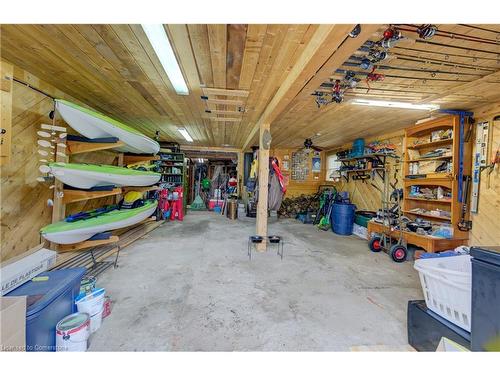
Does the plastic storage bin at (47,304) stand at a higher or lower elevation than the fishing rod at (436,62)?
lower

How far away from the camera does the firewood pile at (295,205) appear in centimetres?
709

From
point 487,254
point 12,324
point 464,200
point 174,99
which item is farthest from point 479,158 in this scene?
point 12,324

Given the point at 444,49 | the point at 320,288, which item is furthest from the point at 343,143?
the point at 320,288

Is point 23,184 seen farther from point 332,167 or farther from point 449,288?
point 332,167

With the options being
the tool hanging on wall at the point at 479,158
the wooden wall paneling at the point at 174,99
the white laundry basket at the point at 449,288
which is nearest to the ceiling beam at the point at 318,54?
the wooden wall paneling at the point at 174,99

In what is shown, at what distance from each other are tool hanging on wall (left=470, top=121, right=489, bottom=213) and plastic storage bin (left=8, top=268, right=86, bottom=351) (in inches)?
205

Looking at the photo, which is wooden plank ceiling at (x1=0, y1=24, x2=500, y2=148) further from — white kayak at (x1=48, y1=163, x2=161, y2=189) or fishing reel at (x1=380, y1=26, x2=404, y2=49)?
white kayak at (x1=48, y1=163, x2=161, y2=189)

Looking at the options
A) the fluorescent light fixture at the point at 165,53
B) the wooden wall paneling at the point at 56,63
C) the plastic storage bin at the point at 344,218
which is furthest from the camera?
the plastic storage bin at the point at 344,218

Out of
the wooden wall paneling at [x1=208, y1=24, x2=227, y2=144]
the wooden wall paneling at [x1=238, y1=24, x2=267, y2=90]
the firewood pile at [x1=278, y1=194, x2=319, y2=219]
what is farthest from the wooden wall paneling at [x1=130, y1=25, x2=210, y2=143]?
the firewood pile at [x1=278, y1=194, x2=319, y2=219]

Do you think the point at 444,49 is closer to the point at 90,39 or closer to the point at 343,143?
the point at 90,39

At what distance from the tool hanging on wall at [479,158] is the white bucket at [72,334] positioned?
5.08 metres

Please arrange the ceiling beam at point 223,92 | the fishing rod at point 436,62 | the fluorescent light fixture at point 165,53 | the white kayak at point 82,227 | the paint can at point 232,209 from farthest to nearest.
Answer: the paint can at point 232,209
the ceiling beam at point 223,92
the white kayak at point 82,227
the fishing rod at point 436,62
the fluorescent light fixture at point 165,53

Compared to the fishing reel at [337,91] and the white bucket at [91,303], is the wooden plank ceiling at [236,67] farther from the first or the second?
the white bucket at [91,303]

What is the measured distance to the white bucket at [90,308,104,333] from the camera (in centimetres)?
159
